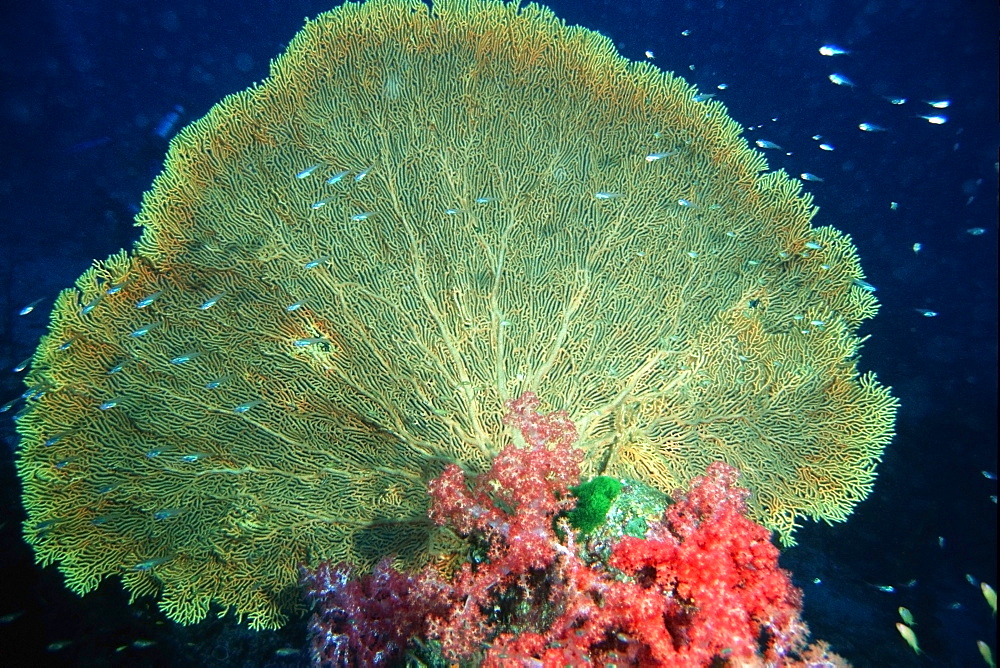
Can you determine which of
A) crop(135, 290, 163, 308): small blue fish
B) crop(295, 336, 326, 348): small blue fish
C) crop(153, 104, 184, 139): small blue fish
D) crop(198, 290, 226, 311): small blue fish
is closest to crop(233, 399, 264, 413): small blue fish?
crop(295, 336, 326, 348): small blue fish

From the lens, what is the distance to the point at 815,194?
1639 cm

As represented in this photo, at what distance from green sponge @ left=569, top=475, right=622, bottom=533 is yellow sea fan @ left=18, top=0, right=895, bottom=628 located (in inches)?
30.6

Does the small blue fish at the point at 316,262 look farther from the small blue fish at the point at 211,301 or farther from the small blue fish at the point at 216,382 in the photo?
the small blue fish at the point at 216,382

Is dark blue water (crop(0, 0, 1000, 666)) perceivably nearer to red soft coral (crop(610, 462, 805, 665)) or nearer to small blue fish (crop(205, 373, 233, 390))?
red soft coral (crop(610, 462, 805, 665))

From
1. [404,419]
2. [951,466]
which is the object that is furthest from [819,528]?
[404,419]

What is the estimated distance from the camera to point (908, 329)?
1323 centimetres

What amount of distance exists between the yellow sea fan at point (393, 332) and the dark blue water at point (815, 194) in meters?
2.09

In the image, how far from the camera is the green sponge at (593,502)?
10.0 ft

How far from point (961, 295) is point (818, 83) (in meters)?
11.0

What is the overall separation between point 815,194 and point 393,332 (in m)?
17.4

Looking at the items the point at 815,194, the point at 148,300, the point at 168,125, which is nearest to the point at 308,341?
the point at 148,300

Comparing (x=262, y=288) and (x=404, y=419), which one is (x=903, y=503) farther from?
(x=262, y=288)

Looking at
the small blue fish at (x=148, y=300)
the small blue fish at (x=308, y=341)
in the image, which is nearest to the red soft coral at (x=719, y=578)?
the small blue fish at (x=308, y=341)

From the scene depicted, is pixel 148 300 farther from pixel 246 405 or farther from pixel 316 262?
pixel 316 262
